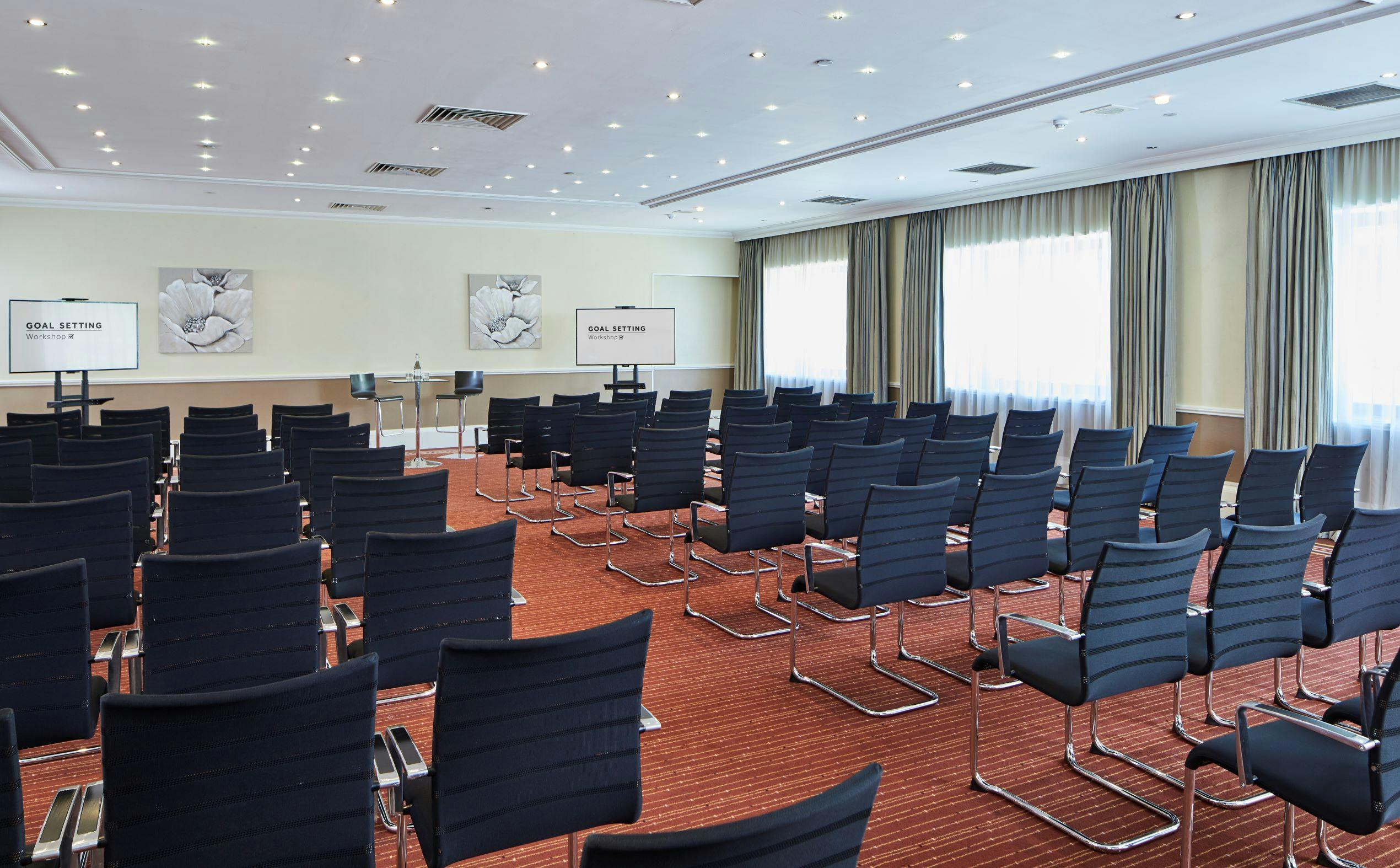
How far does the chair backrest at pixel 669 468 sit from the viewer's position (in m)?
6.00

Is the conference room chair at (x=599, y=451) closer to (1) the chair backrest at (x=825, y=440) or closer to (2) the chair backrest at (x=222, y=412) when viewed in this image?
(1) the chair backrest at (x=825, y=440)

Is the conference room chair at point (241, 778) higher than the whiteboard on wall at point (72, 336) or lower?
lower

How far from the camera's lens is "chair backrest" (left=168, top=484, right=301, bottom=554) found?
3.88 meters

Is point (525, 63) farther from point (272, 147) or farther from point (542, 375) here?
point (542, 375)

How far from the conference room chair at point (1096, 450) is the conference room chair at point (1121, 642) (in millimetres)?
2931

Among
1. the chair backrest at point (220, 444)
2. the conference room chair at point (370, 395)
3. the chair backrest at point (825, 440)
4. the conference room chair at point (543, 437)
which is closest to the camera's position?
the chair backrest at point (220, 444)

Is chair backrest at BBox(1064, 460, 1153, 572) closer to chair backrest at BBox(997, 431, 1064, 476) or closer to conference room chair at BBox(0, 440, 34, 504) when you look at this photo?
chair backrest at BBox(997, 431, 1064, 476)

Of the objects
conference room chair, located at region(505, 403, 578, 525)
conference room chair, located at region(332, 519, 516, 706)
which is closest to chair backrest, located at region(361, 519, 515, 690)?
conference room chair, located at region(332, 519, 516, 706)

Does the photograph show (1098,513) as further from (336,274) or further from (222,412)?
(336,274)

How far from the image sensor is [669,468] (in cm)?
609

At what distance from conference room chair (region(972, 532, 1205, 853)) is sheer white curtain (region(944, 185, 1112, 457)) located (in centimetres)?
776

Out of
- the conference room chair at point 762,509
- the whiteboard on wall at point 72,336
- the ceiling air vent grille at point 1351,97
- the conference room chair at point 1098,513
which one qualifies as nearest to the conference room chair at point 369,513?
the conference room chair at point 762,509

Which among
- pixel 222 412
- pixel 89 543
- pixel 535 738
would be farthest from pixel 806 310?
pixel 535 738

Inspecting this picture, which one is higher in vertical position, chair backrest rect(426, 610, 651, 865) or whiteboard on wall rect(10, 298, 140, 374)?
whiteboard on wall rect(10, 298, 140, 374)
